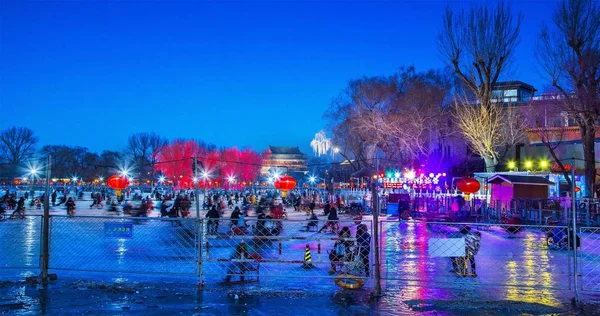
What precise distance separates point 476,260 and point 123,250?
31.7 feet

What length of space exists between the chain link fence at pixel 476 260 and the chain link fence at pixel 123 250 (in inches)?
179

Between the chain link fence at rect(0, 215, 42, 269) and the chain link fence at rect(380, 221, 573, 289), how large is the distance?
24.7 ft

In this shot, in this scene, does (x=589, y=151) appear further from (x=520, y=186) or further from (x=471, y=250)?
(x=471, y=250)

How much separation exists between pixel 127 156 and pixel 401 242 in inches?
3820

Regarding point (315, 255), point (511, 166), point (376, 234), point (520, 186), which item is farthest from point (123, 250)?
point (511, 166)

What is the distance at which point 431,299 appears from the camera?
8.39m

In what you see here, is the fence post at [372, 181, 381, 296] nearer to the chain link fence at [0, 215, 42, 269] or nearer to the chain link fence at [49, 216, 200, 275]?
the chain link fence at [49, 216, 200, 275]

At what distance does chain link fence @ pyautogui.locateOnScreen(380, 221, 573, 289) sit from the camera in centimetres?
915

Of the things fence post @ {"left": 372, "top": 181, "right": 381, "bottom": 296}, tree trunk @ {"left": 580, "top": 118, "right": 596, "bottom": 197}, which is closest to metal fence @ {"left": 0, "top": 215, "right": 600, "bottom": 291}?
fence post @ {"left": 372, "top": 181, "right": 381, "bottom": 296}

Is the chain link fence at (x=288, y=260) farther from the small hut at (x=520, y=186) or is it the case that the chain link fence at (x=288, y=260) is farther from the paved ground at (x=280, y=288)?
the small hut at (x=520, y=186)

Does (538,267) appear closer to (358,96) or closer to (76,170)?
(358,96)

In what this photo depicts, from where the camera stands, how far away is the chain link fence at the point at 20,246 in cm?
1182

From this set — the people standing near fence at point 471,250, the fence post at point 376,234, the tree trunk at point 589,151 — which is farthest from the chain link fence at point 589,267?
the tree trunk at point 589,151

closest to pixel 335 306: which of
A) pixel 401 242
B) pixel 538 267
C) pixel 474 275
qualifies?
pixel 474 275
